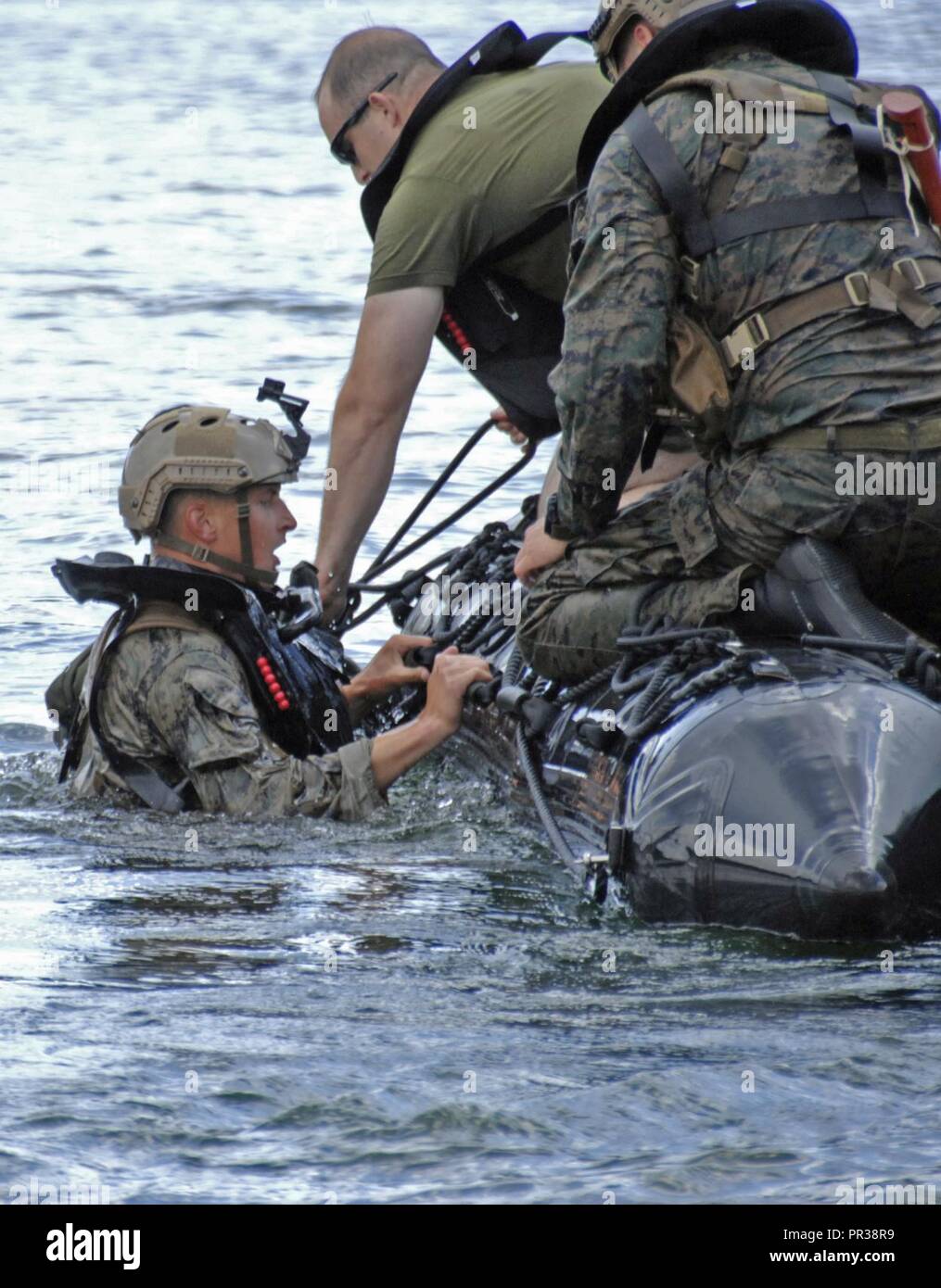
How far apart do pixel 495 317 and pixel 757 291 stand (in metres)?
1.89

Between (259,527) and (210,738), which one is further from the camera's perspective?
(259,527)

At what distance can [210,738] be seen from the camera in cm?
598

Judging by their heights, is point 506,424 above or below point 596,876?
above

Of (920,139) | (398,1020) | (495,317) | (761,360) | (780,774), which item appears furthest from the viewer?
(495,317)

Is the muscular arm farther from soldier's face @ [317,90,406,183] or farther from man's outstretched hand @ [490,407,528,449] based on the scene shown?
soldier's face @ [317,90,406,183]

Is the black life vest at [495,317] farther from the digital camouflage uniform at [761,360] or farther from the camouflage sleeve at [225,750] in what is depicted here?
the digital camouflage uniform at [761,360]

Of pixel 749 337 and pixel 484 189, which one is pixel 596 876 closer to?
pixel 749 337

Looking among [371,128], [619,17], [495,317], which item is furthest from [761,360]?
[371,128]

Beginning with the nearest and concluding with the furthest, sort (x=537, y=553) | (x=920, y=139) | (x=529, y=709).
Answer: (x=920, y=139), (x=529, y=709), (x=537, y=553)

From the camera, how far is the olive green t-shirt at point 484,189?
6.65 m

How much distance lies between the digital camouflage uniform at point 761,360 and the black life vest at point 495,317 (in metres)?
1.59
